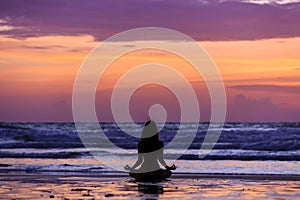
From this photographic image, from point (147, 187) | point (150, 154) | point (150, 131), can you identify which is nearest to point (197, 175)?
point (150, 154)

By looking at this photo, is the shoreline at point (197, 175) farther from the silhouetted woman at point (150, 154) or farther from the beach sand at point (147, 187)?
the silhouetted woman at point (150, 154)

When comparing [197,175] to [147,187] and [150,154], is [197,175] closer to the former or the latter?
[150,154]

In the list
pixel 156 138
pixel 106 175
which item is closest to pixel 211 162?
pixel 106 175

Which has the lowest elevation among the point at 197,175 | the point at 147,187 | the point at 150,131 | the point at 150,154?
the point at 147,187

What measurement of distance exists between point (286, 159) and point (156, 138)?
44.1 feet

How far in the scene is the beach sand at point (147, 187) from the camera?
17297mm

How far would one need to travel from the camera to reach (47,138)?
57.1 metres

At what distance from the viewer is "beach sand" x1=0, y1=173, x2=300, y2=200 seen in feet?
56.7

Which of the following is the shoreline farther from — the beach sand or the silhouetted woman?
the silhouetted woman

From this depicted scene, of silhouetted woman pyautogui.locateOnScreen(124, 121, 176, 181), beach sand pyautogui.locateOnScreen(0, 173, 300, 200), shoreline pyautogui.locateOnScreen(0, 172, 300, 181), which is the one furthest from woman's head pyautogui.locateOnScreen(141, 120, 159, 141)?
shoreline pyautogui.locateOnScreen(0, 172, 300, 181)

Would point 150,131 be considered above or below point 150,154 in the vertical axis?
above

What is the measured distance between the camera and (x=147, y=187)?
64.3 feet

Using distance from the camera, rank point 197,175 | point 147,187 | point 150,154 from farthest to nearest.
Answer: point 197,175, point 150,154, point 147,187

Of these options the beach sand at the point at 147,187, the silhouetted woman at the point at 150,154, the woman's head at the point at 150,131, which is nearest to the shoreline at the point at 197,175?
the beach sand at the point at 147,187
